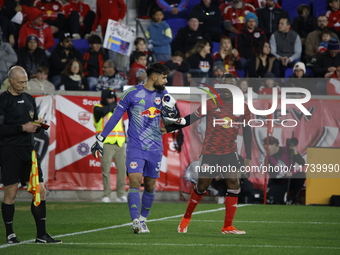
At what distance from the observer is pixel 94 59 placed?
1814 cm

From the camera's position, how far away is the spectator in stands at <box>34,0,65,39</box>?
774 inches

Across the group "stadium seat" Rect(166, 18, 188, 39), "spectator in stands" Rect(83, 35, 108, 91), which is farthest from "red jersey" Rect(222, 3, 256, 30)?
"spectator in stands" Rect(83, 35, 108, 91)

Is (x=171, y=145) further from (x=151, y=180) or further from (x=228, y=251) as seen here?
(x=228, y=251)

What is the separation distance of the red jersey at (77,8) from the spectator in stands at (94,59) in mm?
2076

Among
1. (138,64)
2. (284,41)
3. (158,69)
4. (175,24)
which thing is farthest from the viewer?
(175,24)

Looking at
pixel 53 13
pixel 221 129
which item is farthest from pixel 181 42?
pixel 221 129

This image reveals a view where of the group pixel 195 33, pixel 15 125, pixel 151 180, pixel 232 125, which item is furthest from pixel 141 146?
pixel 195 33

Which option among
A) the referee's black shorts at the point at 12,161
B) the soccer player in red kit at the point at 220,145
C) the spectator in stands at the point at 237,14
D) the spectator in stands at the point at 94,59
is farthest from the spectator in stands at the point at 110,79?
the referee's black shorts at the point at 12,161

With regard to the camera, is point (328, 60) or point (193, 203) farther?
point (328, 60)

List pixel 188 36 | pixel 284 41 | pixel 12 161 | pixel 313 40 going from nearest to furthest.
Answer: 1. pixel 12 161
2. pixel 188 36
3. pixel 284 41
4. pixel 313 40

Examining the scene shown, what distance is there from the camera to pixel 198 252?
7.96 meters

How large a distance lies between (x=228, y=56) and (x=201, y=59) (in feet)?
2.66

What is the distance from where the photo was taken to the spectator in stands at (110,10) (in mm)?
19250

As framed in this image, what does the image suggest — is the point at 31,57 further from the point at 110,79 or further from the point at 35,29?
the point at 110,79
